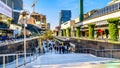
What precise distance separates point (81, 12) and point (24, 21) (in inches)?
4327

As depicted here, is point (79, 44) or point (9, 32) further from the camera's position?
point (9, 32)

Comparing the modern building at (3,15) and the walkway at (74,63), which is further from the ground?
the modern building at (3,15)

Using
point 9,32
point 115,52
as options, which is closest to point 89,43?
point 115,52

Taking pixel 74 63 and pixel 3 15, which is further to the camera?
pixel 3 15

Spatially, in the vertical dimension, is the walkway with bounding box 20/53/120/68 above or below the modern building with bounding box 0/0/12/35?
below

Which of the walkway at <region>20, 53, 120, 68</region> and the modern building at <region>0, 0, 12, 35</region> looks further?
the modern building at <region>0, 0, 12, 35</region>

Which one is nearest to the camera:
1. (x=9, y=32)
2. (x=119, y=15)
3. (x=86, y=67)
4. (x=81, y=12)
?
(x=86, y=67)

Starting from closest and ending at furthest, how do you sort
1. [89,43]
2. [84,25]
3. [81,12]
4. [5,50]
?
[5,50] < [89,43] < [84,25] < [81,12]

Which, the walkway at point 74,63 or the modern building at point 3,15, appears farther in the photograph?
the modern building at point 3,15

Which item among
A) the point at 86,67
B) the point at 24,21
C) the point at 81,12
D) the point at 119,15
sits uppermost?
the point at 81,12

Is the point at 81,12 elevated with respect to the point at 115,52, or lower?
elevated

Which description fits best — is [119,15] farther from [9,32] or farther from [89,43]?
[9,32]

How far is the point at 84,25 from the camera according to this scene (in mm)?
92750

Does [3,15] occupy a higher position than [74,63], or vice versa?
[3,15]
